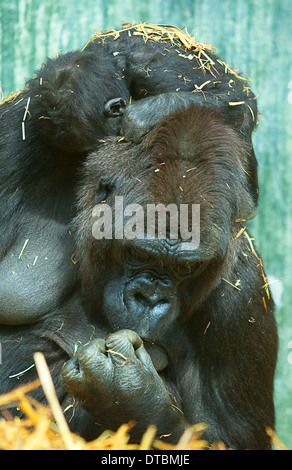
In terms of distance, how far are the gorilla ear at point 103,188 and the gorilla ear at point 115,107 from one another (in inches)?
13.2

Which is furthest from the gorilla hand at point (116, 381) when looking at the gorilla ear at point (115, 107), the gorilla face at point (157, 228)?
the gorilla ear at point (115, 107)

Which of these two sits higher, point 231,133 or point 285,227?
point 231,133

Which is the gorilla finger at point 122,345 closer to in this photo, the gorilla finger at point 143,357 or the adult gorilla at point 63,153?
the gorilla finger at point 143,357

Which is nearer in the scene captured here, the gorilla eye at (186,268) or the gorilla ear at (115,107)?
the gorilla eye at (186,268)

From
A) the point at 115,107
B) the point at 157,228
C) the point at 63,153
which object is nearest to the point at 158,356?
the point at 157,228

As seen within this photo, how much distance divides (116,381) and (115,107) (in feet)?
4.29

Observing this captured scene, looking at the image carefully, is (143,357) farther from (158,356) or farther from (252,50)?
(252,50)

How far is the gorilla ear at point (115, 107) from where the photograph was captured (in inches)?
121

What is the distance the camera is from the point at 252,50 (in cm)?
526

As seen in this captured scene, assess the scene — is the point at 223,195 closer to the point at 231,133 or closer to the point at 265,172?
the point at 231,133

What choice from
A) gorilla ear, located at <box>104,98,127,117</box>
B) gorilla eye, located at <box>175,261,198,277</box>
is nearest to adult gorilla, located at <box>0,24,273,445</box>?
gorilla ear, located at <box>104,98,127,117</box>

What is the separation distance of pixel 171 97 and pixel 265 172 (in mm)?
2505
